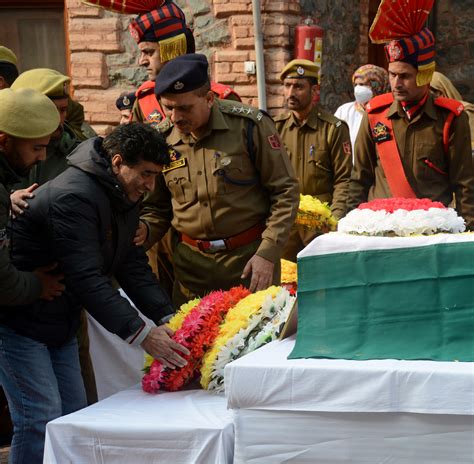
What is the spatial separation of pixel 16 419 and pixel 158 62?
2.50 meters

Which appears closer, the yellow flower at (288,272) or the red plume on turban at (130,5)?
the red plume on turban at (130,5)

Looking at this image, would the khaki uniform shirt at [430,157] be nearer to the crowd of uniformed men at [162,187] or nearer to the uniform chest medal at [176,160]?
the crowd of uniformed men at [162,187]

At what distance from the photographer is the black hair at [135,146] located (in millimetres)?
3803

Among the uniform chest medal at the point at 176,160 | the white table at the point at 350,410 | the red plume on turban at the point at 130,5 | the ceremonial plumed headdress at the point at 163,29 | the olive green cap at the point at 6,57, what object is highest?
the red plume on turban at the point at 130,5

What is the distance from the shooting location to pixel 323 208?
649cm

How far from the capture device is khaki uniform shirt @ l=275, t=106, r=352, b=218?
6934 millimetres

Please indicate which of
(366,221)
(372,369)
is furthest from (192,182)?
(372,369)

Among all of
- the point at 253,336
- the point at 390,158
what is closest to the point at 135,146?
the point at 253,336

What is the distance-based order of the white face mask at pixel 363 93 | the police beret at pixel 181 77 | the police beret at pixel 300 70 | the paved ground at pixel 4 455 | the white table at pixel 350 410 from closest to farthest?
the white table at pixel 350 410 < the police beret at pixel 181 77 < the paved ground at pixel 4 455 < the police beret at pixel 300 70 < the white face mask at pixel 363 93

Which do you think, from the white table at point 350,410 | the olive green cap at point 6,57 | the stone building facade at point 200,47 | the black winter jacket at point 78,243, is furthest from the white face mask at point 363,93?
the white table at point 350,410

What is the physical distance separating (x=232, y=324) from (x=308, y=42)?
568 centimetres

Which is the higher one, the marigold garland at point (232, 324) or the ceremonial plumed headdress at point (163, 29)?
the ceremonial plumed headdress at point (163, 29)

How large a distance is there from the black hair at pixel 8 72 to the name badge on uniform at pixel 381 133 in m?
2.03

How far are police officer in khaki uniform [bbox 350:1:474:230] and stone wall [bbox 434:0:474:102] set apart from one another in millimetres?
6865
